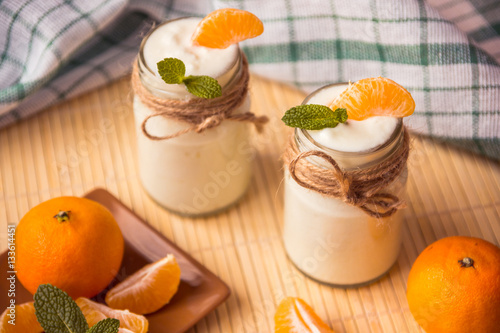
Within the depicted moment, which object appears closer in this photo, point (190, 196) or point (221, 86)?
point (221, 86)

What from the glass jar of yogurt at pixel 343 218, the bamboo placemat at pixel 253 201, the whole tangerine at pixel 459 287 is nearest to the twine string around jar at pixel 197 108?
the glass jar of yogurt at pixel 343 218

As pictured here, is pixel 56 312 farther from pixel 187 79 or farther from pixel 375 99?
pixel 375 99

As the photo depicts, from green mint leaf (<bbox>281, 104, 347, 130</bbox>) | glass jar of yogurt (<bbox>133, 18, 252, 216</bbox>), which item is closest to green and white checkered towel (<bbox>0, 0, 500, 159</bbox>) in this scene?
glass jar of yogurt (<bbox>133, 18, 252, 216</bbox>)

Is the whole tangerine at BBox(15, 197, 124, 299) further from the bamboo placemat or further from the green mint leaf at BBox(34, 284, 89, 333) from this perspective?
the bamboo placemat

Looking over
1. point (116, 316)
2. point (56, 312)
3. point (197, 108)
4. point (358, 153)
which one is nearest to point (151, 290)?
point (116, 316)

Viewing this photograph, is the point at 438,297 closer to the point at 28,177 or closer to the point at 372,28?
the point at 372,28

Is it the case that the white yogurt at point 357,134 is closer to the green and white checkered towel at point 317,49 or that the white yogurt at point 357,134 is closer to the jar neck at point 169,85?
the jar neck at point 169,85

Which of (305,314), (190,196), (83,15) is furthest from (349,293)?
(83,15)
